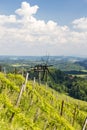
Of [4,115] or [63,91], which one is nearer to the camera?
[4,115]

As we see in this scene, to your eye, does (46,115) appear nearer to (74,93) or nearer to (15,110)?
(15,110)

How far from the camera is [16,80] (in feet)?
183

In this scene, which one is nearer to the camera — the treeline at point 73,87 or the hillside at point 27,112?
the hillside at point 27,112

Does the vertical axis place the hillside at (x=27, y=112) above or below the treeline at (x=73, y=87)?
above

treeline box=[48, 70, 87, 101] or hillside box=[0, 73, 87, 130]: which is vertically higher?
hillside box=[0, 73, 87, 130]

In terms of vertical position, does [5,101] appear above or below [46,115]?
above

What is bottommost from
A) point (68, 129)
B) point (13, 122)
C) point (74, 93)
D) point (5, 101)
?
point (74, 93)

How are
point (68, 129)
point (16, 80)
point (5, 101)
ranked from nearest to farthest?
1. point (5, 101)
2. point (68, 129)
3. point (16, 80)

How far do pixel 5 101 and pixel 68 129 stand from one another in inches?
500

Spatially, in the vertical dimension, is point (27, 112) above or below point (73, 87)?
above

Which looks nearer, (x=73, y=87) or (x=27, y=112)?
(x=27, y=112)

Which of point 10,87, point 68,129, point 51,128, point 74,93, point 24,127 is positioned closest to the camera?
point 24,127

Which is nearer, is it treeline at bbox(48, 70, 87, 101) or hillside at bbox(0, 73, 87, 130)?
hillside at bbox(0, 73, 87, 130)

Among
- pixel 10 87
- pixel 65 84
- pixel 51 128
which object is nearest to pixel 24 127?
pixel 51 128
